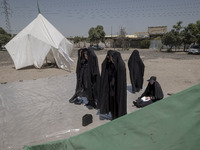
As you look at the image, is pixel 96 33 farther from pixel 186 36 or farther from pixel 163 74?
pixel 163 74

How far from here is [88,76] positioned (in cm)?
492

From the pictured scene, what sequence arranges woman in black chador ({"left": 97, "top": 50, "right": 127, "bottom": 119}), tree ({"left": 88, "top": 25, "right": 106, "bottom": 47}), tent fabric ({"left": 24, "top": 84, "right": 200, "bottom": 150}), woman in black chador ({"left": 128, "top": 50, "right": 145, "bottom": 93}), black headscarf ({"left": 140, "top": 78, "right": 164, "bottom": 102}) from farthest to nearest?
tree ({"left": 88, "top": 25, "right": 106, "bottom": 47}), woman in black chador ({"left": 128, "top": 50, "right": 145, "bottom": 93}), black headscarf ({"left": 140, "top": 78, "right": 164, "bottom": 102}), woman in black chador ({"left": 97, "top": 50, "right": 127, "bottom": 119}), tent fabric ({"left": 24, "top": 84, "right": 200, "bottom": 150})

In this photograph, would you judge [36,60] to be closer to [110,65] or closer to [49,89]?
[49,89]

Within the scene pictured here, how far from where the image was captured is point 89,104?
17.0 feet

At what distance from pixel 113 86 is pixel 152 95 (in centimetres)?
160

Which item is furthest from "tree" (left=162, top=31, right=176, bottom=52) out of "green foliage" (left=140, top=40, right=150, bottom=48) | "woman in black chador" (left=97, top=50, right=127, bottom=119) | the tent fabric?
the tent fabric

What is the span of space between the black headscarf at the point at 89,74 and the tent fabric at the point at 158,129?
10.6 feet

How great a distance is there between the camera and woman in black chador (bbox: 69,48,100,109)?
4.80 metres

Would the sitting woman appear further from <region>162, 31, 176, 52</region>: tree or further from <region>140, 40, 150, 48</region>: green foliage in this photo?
<region>140, 40, 150, 48</region>: green foliage

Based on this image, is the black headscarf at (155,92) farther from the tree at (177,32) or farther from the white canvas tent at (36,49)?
the tree at (177,32)

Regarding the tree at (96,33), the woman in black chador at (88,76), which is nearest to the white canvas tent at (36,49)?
the woman in black chador at (88,76)

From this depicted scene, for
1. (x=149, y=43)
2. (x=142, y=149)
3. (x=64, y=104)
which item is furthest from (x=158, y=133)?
(x=149, y=43)

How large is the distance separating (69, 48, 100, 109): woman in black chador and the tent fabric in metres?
3.25

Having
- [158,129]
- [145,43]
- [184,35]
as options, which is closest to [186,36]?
[184,35]
